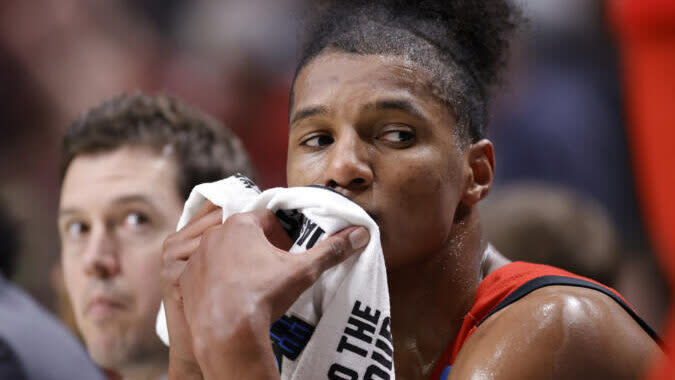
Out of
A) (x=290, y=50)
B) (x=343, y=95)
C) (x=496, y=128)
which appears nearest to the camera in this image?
(x=343, y=95)

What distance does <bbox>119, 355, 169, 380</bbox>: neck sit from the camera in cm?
251

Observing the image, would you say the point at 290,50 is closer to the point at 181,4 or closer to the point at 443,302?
the point at 181,4

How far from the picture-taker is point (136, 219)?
247 centimetres

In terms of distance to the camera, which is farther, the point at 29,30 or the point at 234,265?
the point at 29,30

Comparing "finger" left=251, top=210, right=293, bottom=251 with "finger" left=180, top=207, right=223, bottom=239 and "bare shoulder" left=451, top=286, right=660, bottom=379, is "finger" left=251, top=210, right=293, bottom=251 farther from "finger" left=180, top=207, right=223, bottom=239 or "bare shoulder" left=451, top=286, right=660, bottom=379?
"bare shoulder" left=451, top=286, right=660, bottom=379

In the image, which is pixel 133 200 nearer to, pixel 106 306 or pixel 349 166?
pixel 106 306

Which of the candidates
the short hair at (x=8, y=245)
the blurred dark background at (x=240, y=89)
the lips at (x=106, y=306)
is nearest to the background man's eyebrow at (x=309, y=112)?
the lips at (x=106, y=306)

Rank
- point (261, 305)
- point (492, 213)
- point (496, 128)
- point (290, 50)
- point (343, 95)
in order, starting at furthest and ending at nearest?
point (290, 50) < point (496, 128) < point (492, 213) < point (343, 95) < point (261, 305)

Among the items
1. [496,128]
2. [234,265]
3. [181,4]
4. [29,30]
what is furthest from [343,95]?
[29,30]

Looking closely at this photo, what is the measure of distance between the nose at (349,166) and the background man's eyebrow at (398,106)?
8cm

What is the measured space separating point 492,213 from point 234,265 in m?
1.96

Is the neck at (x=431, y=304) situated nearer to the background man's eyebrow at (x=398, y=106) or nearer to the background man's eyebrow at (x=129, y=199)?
the background man's eyebrow at (x=398, y=106)

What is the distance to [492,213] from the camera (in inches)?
128

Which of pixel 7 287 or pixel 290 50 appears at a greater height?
pixel 290 50
